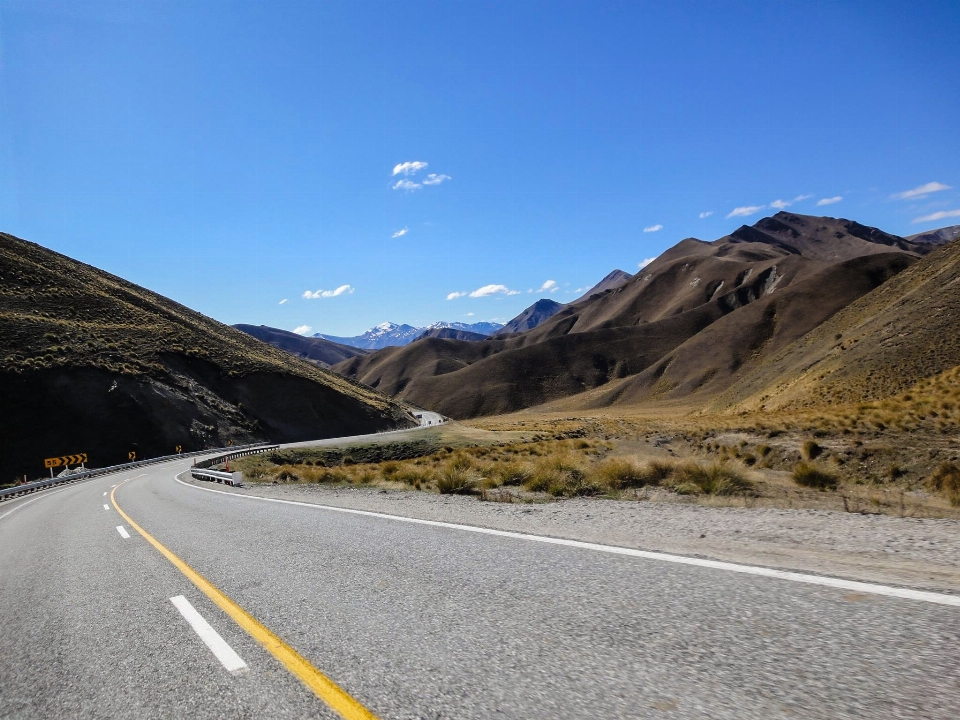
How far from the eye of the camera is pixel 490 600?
4660 millimetres

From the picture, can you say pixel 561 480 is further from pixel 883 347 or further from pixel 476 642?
pixel 883 347

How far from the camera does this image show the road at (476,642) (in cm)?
292

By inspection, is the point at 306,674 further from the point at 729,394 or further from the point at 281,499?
the point at 729,394

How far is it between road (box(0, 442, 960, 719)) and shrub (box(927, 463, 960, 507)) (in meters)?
7.35

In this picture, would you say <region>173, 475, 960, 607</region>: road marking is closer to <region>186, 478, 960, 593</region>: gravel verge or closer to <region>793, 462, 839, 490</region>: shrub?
<region>186, 478, 960, 593</region>: gravel verge

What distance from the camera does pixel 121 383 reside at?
5159cm

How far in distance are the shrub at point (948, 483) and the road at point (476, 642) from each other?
7349mm

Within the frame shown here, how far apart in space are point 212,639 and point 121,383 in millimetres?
57120

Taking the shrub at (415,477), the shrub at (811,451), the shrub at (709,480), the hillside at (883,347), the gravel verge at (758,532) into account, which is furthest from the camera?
Answer: the hillside at (883,347)

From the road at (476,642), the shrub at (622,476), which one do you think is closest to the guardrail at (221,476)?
the shrub at (622,476)

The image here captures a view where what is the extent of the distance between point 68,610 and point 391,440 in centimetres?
4080

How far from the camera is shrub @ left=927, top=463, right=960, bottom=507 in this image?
9.17 metres

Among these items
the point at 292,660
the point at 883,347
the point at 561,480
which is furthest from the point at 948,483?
the point at 883,347

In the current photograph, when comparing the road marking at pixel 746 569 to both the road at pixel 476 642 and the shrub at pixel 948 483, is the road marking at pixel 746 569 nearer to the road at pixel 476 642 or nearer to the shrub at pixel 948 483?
the road at pixel 476 642
